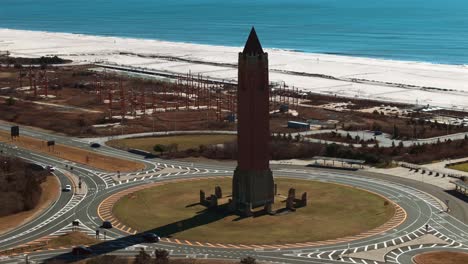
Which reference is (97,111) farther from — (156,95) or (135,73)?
(135,73)

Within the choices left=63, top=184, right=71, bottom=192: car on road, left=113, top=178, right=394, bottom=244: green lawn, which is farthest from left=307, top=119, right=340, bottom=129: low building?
left=63, top=184, right=71, bottom=192: car on road

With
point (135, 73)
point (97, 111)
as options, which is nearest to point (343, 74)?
point (135, 73)

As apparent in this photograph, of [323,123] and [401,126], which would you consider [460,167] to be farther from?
[323,123]

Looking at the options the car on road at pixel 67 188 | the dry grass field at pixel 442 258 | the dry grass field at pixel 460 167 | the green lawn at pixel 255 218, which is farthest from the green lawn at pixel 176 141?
the dry grass field at pixel 442 258

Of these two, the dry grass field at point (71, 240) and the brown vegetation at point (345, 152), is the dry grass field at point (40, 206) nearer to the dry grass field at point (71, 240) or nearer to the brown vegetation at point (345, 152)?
the dry grass field at point (71, 240)

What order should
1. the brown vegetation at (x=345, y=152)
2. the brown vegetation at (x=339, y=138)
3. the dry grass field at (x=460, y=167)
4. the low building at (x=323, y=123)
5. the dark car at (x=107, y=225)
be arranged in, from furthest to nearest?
the low building at (x=323, y=123), the brown vegetation at (x=339, y=138), the brown vegetation at (x=345, y=152), the dry grass field at (x=460, y=167), the dark car at (x=107, y=225)

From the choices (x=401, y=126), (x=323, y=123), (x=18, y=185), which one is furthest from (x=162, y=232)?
(x=401, y=126)
